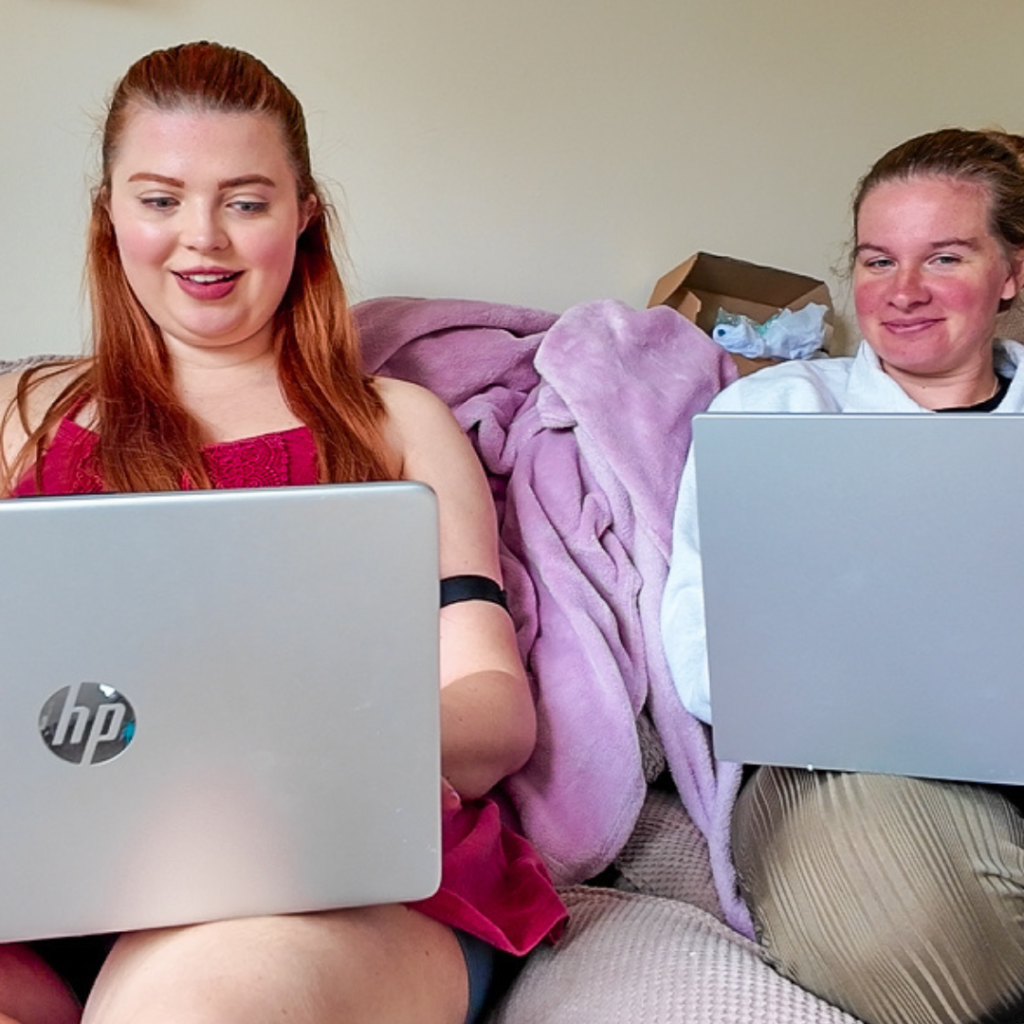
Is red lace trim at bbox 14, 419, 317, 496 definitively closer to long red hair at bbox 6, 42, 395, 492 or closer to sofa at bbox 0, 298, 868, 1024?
long red hair at bbox 6, 42, 395, 492

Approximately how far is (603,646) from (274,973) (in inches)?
22.1

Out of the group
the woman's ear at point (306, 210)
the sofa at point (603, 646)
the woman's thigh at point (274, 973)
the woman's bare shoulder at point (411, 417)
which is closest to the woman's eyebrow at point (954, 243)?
the sofa at point (603, 646)

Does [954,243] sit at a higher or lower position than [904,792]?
higher

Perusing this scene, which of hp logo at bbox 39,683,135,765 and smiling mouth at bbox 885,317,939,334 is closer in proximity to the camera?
hp logo at bbox 39,683,135,765

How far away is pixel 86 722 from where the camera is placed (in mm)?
609

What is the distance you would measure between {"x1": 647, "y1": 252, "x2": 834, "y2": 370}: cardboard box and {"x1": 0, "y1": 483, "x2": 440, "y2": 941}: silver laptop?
3.45ft

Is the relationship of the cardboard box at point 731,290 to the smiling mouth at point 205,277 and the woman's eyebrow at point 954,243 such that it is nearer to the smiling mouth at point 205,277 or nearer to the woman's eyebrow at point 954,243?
the woman's eyebrow at point 954,243

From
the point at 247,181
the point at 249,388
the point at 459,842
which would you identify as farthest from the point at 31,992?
the point at 247,181

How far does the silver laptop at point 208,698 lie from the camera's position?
599 mm

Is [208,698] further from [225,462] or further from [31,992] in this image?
[225,462]

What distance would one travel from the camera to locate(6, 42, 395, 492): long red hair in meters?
1.09

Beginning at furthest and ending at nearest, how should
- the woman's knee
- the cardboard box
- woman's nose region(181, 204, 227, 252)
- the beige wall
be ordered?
the cardboard box → the beige wall → woman's nose region(181, 204, 227, 252) → the woman's knee

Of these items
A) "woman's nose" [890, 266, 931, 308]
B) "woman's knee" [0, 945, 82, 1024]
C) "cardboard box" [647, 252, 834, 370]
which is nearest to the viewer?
"woman's knee" [0, 945, 82, 1024]

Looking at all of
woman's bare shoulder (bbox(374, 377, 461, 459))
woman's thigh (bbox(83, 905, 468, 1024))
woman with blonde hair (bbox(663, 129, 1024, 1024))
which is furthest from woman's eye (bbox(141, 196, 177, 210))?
woman's thigh (bbox(83, 905, 468, 1024))
